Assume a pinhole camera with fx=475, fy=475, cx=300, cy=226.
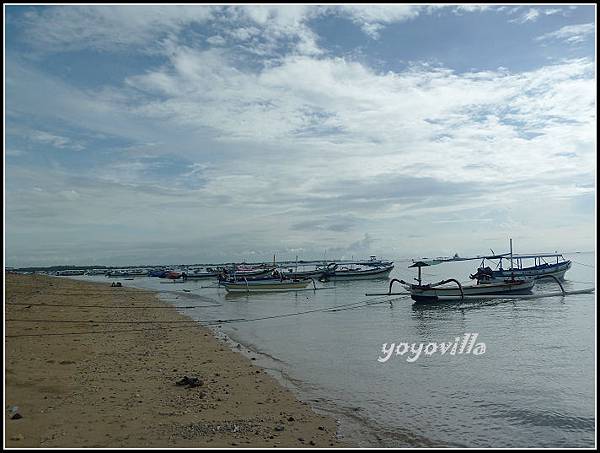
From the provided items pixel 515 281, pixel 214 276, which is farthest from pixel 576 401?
pixel 214 276

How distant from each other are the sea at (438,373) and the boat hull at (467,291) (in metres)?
10.5

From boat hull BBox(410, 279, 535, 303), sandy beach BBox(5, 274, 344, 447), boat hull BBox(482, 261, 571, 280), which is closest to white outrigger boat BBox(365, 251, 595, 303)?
boat hull BBox(410, 279, 535, 303)

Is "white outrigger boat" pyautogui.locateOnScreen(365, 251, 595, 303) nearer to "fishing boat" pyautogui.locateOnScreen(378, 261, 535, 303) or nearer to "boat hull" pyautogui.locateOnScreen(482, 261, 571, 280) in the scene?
"fishing boat" pyautogui.locateOnScreen(378, 261, 535, 303)

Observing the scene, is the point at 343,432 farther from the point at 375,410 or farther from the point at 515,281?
the point at 515,281

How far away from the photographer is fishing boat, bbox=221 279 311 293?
2199 inches

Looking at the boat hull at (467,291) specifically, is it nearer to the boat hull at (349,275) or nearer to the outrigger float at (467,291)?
the outrigger float at (467,291)

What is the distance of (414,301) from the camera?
4275 cm

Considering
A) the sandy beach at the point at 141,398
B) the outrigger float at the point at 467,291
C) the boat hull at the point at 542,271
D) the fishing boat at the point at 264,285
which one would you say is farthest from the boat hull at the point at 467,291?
the sandy beach at the point at 141,398

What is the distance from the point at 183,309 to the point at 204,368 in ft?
72.9

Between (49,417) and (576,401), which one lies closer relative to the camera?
(49,417)

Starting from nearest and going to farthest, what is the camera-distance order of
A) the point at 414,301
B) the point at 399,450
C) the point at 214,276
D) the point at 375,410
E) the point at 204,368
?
the point at 399,450 → the point at 375,410 → the point at 204,368 → the point at 414,301 → the point at 214,276

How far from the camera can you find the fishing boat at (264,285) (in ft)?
183

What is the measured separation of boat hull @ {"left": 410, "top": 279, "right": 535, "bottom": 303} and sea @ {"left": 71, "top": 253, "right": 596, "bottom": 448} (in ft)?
34.4

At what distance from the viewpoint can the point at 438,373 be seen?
14.7 m
